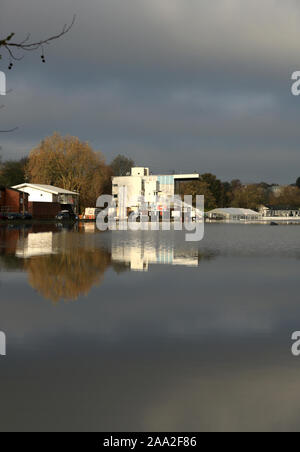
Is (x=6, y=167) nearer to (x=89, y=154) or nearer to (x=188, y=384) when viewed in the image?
(x=89, y=154)

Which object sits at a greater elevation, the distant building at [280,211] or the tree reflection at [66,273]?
the distant building at [280,211]

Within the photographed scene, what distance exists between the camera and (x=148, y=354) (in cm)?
684

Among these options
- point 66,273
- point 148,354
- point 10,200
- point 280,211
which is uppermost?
point 10,200

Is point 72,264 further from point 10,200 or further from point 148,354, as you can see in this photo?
point 10,200

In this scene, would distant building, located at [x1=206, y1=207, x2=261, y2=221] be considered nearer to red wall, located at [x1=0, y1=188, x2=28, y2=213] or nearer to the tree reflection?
red wall, located at [x1=0, y1=188, x2=28, y2=213]

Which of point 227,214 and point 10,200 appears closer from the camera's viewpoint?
point 10,200

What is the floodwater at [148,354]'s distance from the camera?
481cm

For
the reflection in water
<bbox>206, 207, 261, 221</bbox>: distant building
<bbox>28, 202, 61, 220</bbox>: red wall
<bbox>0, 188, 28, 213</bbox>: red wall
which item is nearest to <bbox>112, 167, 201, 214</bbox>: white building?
<bbox>206, 207, 261, 221</bbox>: distant building

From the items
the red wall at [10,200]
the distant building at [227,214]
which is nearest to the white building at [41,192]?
the red wall at [10,200]

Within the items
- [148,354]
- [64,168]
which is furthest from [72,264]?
[64,168]

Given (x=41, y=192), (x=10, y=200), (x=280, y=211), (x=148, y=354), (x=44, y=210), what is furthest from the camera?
(x=280, y=211)

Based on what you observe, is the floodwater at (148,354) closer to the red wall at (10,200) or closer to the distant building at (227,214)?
the red wall at (10,200)

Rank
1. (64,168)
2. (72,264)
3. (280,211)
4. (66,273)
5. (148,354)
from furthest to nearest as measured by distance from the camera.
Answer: (280,211)
(64,168)
(72,264)
(66,273)
(148,354)

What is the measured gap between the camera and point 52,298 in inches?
438
